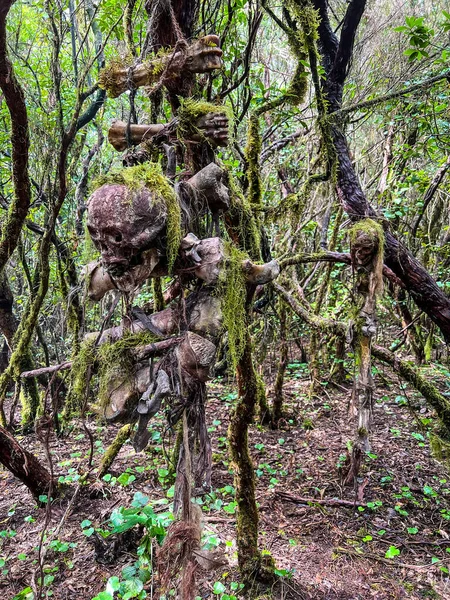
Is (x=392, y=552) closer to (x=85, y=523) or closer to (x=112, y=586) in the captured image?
(x=112, y=586)

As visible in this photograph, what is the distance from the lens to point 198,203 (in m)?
1.42

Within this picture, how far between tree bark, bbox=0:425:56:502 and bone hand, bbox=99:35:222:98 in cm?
258

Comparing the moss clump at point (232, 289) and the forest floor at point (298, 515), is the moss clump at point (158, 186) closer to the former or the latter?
the moss clump at point (232, 289)

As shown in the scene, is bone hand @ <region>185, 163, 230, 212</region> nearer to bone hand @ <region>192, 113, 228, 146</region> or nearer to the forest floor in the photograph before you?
bone hand @ <region>192, 113, 228, 146</region>

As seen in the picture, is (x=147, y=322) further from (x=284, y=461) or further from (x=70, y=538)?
(x=284, y=461)

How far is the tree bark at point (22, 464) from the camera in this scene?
2.93 m

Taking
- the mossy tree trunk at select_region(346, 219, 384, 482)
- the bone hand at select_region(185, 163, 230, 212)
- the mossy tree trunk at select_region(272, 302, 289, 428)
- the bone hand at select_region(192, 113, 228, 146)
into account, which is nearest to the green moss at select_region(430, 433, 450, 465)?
the mossy tree trunk at select_region(346, 219, 384, 482)

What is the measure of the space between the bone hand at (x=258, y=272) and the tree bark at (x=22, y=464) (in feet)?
7.56

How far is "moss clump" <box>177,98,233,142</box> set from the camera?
1.46 meters

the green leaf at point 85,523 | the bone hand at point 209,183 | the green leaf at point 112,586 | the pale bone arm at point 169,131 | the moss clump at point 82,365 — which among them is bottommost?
the green leaf at point 85,523

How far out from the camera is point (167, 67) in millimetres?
1452

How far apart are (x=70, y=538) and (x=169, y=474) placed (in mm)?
908

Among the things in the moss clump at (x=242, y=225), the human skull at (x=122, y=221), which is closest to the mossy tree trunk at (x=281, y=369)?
the moss clump at (x=242, y=225)

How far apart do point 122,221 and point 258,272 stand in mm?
552
